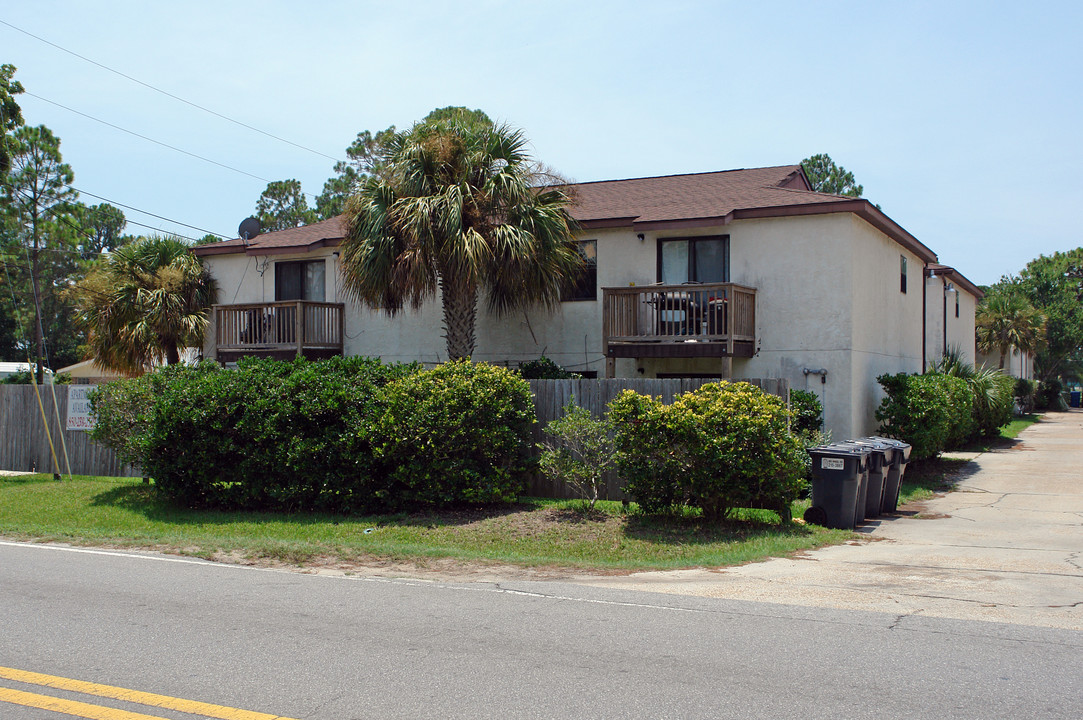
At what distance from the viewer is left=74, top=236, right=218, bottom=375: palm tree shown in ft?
68.1

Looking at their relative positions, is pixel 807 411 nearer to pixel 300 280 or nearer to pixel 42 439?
pixel 300 280

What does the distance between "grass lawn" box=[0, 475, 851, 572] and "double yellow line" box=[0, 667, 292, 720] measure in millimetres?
4523

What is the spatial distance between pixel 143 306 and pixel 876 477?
16754 millimetres

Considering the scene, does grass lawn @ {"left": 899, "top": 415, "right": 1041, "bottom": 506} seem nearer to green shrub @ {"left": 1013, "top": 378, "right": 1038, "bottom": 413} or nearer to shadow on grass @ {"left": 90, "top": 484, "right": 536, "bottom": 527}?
shadow on grass @ {"left": 90, "top": 484, "right": 536, "bottom": 527}

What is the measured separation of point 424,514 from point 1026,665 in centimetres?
826

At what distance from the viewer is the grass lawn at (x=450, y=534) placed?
987 cm

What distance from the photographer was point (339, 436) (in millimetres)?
12508

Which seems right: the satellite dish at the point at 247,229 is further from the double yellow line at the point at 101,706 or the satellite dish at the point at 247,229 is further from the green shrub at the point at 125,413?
the double yellow line at the point at 101,706

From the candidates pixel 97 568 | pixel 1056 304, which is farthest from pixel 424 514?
pixel 1056 304

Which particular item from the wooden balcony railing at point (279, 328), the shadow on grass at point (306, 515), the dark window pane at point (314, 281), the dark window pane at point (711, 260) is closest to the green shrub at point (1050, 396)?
the dark window pane at point (711, 260)

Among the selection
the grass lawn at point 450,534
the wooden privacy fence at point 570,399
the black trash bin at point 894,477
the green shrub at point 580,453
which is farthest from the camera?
the wooden privacy fence at point 570,399

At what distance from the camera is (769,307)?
17219mm

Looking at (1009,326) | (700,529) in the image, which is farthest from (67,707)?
(1009,326)

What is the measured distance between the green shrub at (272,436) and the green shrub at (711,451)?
382 cm
